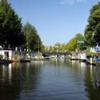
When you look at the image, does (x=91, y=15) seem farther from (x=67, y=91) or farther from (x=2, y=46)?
(x=67, y=91)

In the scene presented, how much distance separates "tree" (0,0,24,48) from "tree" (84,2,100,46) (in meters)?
20.2

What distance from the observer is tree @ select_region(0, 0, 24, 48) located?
113 m

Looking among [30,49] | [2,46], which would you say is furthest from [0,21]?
[30,49]

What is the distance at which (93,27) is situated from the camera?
119m

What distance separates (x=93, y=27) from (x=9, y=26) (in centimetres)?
2325

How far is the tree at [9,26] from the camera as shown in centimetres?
11256

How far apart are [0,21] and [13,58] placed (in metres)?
16.3

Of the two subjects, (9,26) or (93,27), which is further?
(93,27)

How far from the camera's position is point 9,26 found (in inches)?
4604

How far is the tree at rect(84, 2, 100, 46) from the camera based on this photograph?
379 ft

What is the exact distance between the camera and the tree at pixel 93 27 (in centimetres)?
11556

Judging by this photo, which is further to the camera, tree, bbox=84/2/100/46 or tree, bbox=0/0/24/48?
tree, bbox=84/2/100/46

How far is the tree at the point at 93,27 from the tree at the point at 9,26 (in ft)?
66.4

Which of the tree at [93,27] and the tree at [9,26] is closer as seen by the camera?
the tree at [9,26]
